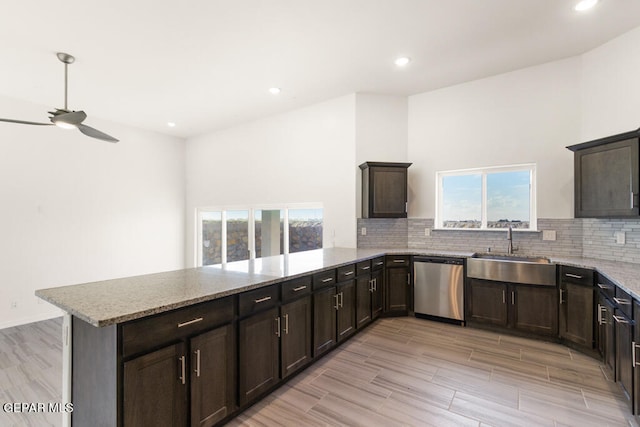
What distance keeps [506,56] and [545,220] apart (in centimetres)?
204

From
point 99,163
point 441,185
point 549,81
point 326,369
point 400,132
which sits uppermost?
point 549,81

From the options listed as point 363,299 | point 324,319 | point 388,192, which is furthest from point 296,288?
point 388,192

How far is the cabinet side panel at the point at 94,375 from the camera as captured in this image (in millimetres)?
1468

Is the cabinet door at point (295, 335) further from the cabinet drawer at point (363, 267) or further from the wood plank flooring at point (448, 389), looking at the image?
the cabinet drawer at point (363, 267)

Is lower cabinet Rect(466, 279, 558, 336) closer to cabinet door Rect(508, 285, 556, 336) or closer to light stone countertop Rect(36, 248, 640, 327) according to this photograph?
cabinet door Rect(508, 285, 556, 336)

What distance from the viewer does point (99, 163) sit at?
5.22 meters

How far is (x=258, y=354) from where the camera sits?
7.22ft

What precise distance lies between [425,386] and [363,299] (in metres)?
1.25

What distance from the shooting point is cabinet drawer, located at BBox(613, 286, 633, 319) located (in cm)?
205

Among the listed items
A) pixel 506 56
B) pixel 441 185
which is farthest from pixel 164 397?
pixel 506 56

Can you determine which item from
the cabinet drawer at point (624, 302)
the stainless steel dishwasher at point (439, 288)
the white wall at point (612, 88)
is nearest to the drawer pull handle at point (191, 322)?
the cabinet drawer at point (624, 302)

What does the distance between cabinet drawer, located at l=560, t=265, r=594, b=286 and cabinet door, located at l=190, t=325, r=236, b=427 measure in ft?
11.0

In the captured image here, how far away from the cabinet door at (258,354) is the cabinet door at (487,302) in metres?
2.55

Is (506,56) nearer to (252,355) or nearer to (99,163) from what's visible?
(252,355)
